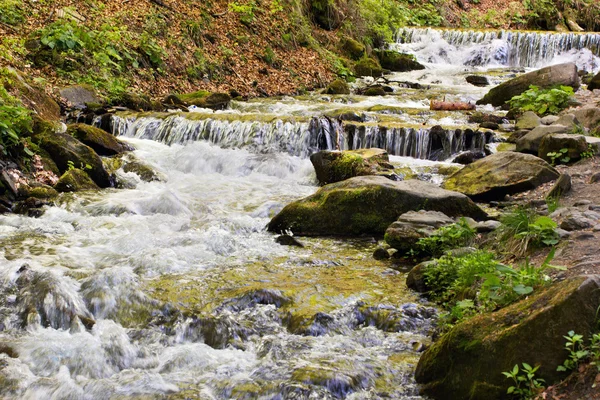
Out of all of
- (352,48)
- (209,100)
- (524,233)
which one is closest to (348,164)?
(524,233)

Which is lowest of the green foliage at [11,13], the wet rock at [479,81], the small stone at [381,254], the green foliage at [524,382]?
the small stone at [381,254]

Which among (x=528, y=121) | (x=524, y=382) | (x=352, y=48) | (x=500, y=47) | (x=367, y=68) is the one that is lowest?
(x=524, y=382)

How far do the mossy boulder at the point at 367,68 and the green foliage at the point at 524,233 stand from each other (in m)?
16.5

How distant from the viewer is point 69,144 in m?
9.77

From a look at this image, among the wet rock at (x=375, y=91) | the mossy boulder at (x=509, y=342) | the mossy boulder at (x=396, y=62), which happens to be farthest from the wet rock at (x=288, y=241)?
the mossy boulder at (x=396, y=62)

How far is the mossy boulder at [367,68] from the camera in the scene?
21.8m

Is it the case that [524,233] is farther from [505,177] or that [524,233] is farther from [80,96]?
[80,96]

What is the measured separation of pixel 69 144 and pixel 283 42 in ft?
38.0

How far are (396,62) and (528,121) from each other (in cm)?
1264

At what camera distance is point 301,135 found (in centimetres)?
1206

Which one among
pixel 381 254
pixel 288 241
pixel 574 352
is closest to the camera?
pixel 574 352

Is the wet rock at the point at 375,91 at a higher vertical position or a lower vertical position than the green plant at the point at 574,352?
higher

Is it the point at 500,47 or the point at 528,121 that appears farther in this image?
the point at 500,47

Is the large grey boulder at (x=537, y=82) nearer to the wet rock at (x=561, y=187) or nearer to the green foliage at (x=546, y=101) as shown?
the green foliage at (x=546, y=101)
